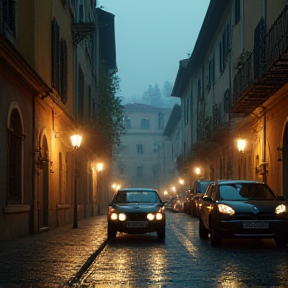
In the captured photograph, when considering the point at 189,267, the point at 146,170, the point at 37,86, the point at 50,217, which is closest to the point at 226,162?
the point at 50,217

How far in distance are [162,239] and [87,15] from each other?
21.8 metres

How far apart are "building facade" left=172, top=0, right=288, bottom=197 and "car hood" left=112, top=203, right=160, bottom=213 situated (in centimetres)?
498

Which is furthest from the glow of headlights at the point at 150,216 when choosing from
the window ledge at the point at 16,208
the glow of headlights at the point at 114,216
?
the window ledge at the point at 16,208

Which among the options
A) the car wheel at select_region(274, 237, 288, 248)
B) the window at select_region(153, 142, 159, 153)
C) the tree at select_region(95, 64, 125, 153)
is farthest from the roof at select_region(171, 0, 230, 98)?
the window at select_region(153, 142, 159, 153)

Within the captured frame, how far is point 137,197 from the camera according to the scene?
19.1 m

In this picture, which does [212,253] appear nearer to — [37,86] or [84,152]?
[37,86]

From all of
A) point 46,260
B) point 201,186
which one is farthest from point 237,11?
point 46,260

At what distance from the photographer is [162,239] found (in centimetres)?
1745

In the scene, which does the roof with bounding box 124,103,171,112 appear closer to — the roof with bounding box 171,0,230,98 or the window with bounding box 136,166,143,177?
the window with bounding box 136,166,143,177

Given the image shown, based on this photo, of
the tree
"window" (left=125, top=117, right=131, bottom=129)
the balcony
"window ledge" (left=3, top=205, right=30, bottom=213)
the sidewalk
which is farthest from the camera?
"window" (left=125, top=117, right=131, bottom=129)

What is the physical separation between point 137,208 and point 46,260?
6183mm

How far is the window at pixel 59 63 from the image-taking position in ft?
75.7

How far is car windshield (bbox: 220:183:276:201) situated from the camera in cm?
1598

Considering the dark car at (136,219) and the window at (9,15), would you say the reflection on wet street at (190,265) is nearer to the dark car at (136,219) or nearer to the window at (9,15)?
the dark car at (136,219)
